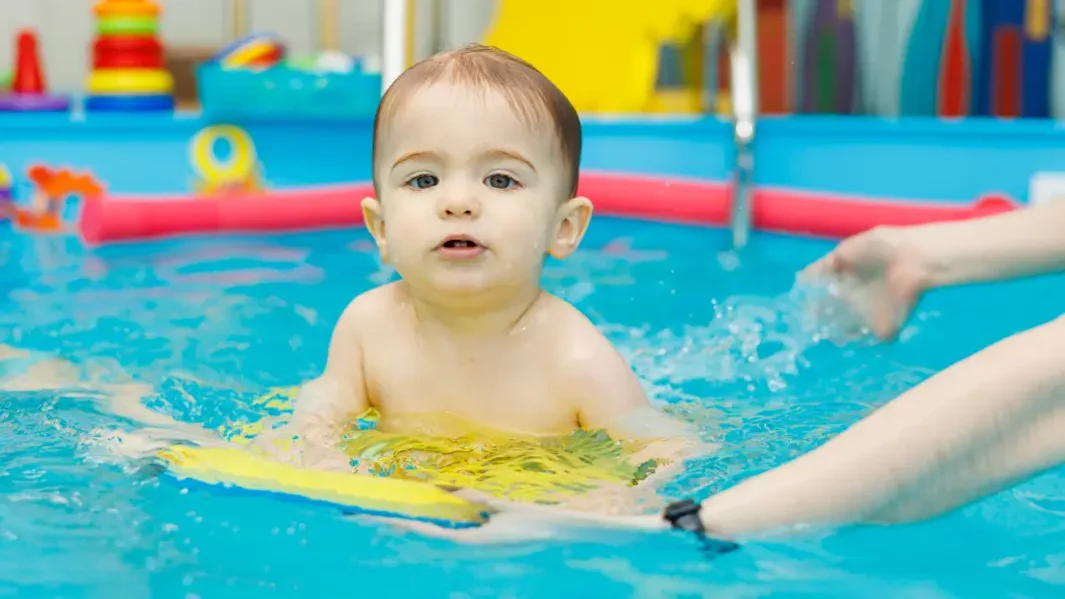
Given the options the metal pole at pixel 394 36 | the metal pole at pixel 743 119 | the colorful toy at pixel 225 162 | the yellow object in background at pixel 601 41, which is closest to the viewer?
the metal pole at pixel 394 36

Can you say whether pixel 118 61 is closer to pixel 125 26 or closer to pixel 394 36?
pixel 125 26

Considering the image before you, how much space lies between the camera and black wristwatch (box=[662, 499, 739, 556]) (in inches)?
58.5

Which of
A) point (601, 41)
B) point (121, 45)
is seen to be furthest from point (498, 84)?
point (601, 41)

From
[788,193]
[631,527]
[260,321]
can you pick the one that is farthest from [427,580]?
[788,193]

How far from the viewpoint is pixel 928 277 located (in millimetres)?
2227

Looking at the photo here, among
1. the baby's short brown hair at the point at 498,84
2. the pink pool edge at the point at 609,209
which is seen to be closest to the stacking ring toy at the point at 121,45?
the pink pool edge at the point at 609,209

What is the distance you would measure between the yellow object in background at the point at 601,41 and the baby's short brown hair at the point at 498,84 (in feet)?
12.3

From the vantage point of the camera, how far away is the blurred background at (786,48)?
4.98 m

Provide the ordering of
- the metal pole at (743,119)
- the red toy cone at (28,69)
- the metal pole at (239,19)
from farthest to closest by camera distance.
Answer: the metal pole at (239,19), the red toy cone at (28,69), the metal pole at (743,119)

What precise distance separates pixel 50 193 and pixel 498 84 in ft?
11.0

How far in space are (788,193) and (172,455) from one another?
2917mm

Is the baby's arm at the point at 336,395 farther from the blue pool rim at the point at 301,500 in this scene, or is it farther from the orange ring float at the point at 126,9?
the orange ring float at the point at 126,9

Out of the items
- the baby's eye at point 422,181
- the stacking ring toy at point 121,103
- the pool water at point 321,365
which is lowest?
the pool water at point 321,365

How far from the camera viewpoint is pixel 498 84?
1911mm
